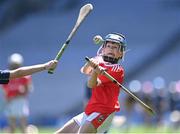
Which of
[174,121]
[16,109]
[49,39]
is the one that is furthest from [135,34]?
[16,109]

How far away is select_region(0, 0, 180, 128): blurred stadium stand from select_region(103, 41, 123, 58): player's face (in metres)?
14.5

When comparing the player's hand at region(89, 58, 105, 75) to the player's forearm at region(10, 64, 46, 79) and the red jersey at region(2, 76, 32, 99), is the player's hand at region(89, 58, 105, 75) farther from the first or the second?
the red jersey at region(2, 76, 32, 99)

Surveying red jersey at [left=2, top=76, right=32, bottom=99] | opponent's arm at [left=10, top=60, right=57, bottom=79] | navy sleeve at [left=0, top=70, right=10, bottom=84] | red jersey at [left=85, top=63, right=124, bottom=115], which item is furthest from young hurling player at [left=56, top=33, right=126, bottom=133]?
red jersey at [left=2, top=76, right=32, bottom=99]

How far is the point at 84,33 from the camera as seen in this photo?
2378cm

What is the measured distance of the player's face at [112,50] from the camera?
8.82 meters

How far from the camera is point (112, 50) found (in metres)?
8.83

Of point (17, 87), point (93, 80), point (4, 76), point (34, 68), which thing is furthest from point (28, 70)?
point (17, 87)

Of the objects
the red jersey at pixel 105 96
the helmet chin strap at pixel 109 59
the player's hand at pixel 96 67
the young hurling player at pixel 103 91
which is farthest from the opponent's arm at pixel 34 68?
the helmet chin strap at pixel 109 59

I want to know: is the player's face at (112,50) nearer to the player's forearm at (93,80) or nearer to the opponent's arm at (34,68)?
the player's forearm at (93,80)

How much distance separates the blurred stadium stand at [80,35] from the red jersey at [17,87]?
7611 millimetres

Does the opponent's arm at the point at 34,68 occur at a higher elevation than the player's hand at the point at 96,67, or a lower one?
lower

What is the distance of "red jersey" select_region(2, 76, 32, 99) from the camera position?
15.3 m

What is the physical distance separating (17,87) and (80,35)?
8.46 meters

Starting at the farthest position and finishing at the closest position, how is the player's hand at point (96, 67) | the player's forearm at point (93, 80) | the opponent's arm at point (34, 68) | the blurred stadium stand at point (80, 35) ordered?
the blurred stadium stand at point (80, 35)
the player's forearm at point (93, 80)
the player's hand at point (96, 67)
the opponent's arm at point (34, 68)
